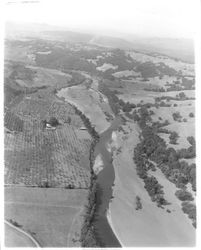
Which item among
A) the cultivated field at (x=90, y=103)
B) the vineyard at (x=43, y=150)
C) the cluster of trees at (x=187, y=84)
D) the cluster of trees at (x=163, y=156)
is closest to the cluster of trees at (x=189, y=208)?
the cluster of trees at (x=163, y=156)

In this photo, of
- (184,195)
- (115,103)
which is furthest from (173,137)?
(184,195)

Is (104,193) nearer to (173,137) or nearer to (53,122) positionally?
(173,137)

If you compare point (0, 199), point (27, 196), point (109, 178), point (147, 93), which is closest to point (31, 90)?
point (147, 93)

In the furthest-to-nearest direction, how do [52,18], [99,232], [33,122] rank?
[33,122], [99,232], [52,18]

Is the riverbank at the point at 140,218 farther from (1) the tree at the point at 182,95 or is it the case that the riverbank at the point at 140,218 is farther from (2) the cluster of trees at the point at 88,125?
(1) the tree at the point at 182,95

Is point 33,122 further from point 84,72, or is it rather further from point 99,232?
point 99,232

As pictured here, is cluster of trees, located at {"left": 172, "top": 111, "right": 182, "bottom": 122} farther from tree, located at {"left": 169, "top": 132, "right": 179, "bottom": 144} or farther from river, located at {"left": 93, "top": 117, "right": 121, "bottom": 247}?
river, located at {"left": 93, "top": 117, "right": 121, "bottom": 247}

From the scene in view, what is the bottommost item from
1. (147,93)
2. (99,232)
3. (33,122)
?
(99,232)
